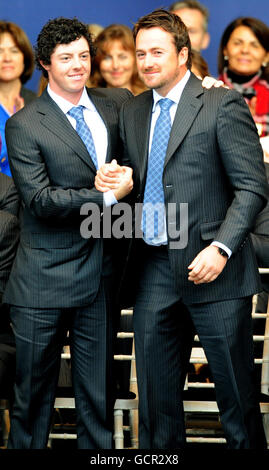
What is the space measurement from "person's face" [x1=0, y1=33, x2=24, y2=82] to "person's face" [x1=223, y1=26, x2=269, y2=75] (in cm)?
113

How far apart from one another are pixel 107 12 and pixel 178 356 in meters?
3.53

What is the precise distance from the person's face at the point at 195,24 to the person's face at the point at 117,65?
1.68 ft

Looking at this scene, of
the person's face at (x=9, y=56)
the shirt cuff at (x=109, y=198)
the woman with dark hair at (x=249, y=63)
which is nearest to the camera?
the shirt cuff at (x=109, y=198)

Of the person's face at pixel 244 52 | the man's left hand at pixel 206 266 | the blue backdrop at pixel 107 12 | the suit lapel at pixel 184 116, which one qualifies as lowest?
the man's left hand at pixel 206 266

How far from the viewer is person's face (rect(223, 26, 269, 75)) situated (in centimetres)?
482

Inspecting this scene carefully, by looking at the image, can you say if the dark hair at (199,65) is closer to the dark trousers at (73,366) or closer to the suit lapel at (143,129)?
the suit lapel at (143,129)

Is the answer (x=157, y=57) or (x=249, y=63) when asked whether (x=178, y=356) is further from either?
(x=249, y=63)

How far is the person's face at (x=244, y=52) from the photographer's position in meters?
4.82

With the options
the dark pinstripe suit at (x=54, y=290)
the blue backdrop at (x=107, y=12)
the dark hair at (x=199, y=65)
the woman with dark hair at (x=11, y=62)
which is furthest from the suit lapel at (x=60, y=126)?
the blue backdrop at (x=107, y=12)

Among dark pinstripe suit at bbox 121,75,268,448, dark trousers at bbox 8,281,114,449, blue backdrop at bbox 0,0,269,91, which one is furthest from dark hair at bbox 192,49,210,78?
blue backdrop at bbox 0,0,269,91

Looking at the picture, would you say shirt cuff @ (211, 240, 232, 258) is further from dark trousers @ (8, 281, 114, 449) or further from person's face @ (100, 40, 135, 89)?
person's face @ (100, 40, 135, 89)

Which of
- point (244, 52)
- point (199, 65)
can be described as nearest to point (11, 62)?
point (199, 65)
